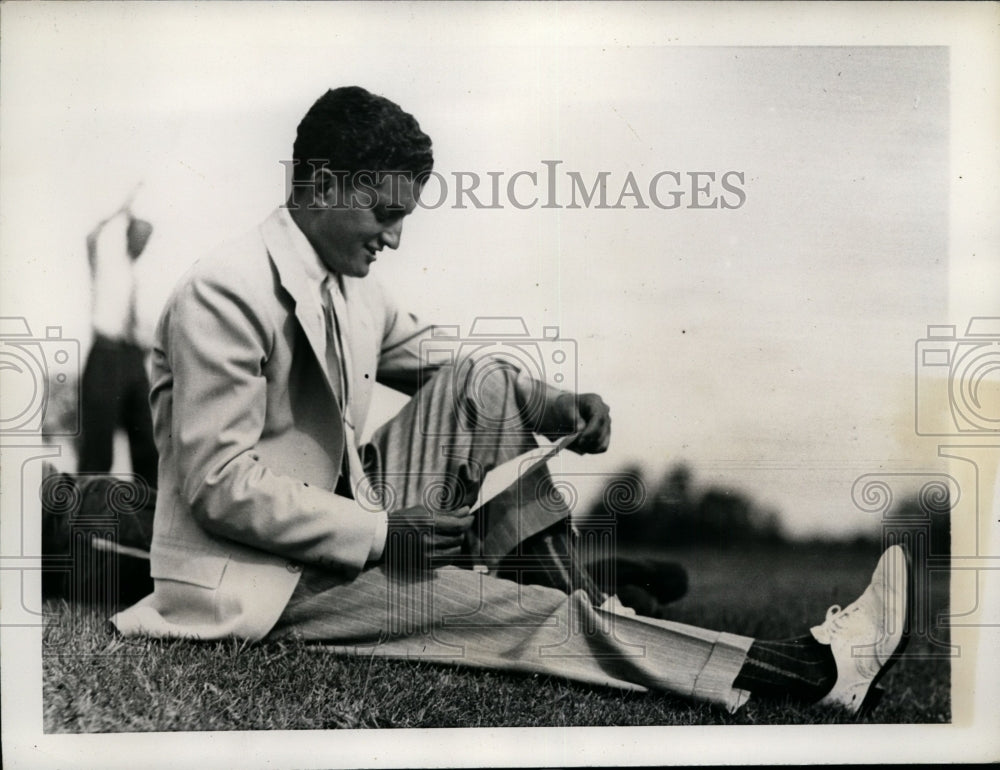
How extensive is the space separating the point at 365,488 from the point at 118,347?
90 cm

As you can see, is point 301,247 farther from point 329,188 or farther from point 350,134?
point 350,134

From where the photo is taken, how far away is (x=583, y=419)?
3.68 m

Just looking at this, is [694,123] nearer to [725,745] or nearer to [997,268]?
[997,268]

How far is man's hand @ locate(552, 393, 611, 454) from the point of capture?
12.0ft

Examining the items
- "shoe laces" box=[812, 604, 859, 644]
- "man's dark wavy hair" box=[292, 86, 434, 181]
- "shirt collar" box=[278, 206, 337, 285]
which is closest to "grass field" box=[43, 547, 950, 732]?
"shoe laces" box=[812, 604, 859, 644]

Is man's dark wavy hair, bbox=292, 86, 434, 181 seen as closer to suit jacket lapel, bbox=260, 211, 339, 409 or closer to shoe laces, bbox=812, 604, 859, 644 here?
suit jacket lapel, bbox=260, 211, 339, 409

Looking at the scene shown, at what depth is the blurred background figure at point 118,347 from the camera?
143 inches

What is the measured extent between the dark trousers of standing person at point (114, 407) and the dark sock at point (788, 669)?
201 centimetres

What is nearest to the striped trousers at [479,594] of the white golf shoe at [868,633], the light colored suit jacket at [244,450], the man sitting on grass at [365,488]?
the man sitting on grass at [365,488]

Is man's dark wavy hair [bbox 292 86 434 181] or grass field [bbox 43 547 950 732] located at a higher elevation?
man's dark wavy hair [bbox 292 86 434 181]

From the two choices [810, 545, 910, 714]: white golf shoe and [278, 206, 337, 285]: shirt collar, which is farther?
[810, 545, 910, 714]: white golf shoe

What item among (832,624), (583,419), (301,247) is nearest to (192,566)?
(301,247)

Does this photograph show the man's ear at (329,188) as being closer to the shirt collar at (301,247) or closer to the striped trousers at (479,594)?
the shirt collar at (301,247)

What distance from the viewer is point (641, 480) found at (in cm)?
368
